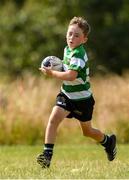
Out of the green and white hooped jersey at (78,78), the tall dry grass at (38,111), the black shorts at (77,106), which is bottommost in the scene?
the tall dry grass at (38,111)

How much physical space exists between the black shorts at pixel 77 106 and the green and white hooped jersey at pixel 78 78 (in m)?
0.05

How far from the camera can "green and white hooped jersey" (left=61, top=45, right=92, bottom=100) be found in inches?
353

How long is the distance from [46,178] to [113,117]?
787cm

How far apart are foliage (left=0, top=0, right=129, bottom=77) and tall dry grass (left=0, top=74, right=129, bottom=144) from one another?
35.6ft

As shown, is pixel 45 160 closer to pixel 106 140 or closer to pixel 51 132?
pixel 51 132

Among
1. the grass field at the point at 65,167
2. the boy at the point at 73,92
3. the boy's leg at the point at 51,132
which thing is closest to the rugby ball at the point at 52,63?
the boy at the point at 73,92

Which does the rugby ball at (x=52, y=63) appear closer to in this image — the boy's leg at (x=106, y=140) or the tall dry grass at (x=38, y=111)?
the boy's leg at (x=106, y=140)

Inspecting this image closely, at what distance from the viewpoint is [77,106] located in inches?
360

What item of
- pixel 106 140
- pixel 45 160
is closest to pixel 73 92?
pixel 45 160

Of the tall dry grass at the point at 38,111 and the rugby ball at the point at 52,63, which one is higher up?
the rugby ball at the point at 52,63

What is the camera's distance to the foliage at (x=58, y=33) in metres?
28.5

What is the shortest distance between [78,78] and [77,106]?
340 millimetres

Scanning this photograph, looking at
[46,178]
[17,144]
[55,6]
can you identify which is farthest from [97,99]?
[55,6]

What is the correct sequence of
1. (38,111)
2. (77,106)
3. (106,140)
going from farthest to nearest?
1. (38,111)
2. (106,140)
3. (77,106)
